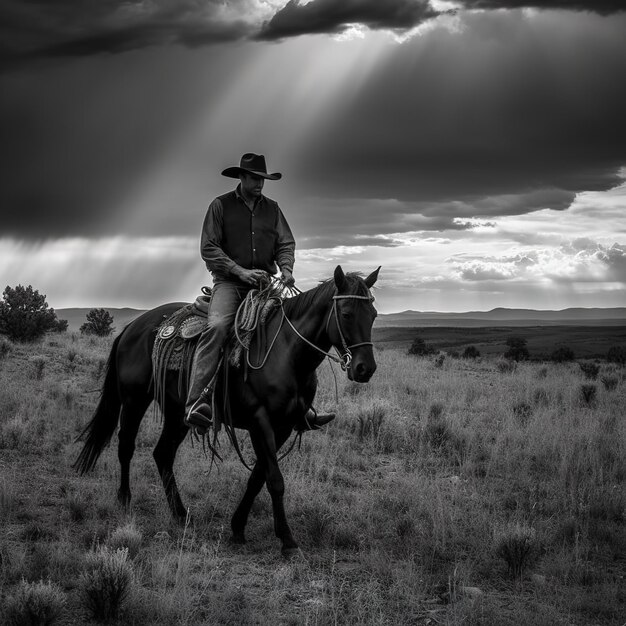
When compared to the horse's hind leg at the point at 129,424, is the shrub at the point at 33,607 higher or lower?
lower

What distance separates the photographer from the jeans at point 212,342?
630 cm

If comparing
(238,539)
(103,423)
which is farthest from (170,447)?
(238,539)

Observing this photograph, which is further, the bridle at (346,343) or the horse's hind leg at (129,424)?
the horse's hind leg at (129,424)

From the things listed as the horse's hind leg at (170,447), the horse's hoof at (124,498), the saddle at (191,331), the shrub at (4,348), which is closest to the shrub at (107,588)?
the saddle at (191,331)

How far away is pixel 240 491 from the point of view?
A: 7926 mm

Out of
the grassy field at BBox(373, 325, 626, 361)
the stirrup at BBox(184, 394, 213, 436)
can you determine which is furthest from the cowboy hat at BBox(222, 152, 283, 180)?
the grassy field at BBox(373, 325, 626, 361)

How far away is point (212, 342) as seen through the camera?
6367 mm

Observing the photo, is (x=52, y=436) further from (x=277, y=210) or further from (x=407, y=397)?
(x=407, y=397)

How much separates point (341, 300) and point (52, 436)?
619cm

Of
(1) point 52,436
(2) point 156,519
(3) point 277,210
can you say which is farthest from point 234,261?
(1) point 52,436

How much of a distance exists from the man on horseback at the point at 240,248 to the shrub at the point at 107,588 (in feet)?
6.40

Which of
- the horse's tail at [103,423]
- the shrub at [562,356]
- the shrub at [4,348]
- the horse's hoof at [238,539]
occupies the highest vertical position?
the shrub at [4,348]

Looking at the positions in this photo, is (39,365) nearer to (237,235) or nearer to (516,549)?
(237,235)

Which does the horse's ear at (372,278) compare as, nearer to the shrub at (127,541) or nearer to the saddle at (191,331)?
the saddle at (191,331)
